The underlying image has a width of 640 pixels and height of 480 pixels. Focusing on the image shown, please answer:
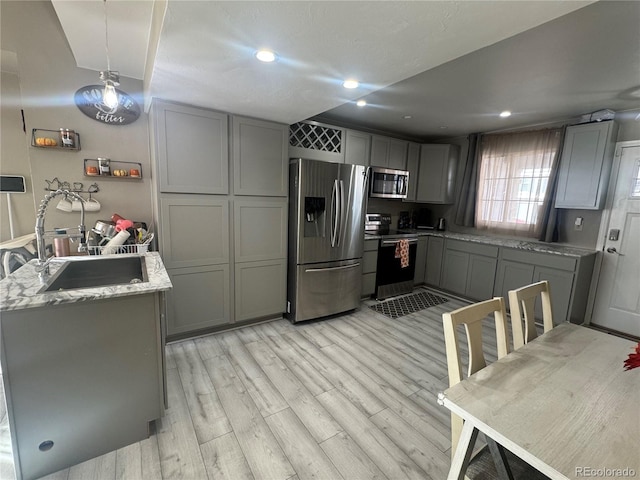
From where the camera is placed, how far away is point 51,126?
7.81 feet

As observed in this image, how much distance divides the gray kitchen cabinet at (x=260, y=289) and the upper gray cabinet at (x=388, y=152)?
211 centimetres

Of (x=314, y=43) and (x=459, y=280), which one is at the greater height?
(x=314, y=43)

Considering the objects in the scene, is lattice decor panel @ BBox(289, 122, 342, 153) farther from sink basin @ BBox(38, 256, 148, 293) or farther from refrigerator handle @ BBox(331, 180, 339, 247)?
sink basin @ BBox(38, 256, 148, 293)

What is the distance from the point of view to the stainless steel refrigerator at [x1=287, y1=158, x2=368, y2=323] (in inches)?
118

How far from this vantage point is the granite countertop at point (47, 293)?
1.25 m

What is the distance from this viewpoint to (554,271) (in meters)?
3.16

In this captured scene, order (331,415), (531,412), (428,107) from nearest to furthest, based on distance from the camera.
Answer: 1. (531,412)
2. (331,415)
3. (428,107)

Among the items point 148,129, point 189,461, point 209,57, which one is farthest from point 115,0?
point 189,461

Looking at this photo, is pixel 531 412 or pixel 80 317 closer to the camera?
pixel 531 412

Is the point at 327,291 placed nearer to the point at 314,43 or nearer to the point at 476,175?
the point at 314,43

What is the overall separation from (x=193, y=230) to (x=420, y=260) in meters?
3.36

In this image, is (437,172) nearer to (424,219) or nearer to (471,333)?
(424,219)

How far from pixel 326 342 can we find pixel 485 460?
1.82 meters

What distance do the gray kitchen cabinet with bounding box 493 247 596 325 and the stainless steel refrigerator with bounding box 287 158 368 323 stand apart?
200 cm
